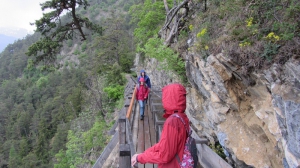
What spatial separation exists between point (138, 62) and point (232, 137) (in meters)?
18.4

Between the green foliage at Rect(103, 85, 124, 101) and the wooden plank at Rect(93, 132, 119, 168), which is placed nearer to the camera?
the wooden plank at Rect(93, 132, 119, 168)

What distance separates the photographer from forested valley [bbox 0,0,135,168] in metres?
15.5

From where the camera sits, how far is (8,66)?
94688mm

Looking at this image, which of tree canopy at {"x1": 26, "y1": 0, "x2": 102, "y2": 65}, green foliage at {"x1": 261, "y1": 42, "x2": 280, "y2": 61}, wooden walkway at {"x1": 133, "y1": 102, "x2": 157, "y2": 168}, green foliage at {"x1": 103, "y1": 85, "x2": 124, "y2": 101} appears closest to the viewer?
green foliage at {"x1": 261, "y1": 42, "x2": 280, "y2": 61}

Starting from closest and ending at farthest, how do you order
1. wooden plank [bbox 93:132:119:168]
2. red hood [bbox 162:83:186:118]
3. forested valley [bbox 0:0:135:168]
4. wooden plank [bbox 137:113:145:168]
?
red hood [bbox 162:83:186:118]
wooden plank [bbox 93:132:119:168]
wooden plank [bbox 137:113:145:168]
forested valley [bbox 0:0:135:168]

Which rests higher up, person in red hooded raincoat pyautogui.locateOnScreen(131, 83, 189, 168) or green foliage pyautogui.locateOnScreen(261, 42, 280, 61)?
green foliage pyautogui.locateOnScreen(261, 42, 280, 61)

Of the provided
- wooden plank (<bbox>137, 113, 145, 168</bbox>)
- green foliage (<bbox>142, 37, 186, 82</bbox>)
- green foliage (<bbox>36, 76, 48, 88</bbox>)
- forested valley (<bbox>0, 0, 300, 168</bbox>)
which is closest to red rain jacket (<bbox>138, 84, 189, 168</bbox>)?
forested valley (<bbox>0, 0, 300, 168</bbox>)

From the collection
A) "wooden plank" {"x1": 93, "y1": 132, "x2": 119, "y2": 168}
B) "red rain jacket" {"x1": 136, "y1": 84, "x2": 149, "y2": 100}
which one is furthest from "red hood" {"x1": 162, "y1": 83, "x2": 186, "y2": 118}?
"red rain jacket" {"x1": 136, "y1": 84, "x2": 149, "y2": 100}

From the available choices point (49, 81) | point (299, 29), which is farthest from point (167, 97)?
point (49, 81)

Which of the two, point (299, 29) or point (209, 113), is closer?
point (299, 29)

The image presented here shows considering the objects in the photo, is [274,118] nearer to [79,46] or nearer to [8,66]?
[79,46]

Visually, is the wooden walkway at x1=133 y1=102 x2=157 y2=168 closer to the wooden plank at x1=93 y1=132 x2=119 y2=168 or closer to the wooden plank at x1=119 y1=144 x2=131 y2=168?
the wooden plank at x1=93 y1=132 x2=119 y2=168

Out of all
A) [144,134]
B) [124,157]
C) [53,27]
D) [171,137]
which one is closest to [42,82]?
[53,27]

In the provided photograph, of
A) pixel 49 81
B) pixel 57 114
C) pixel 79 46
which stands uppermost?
pixel 79 46
